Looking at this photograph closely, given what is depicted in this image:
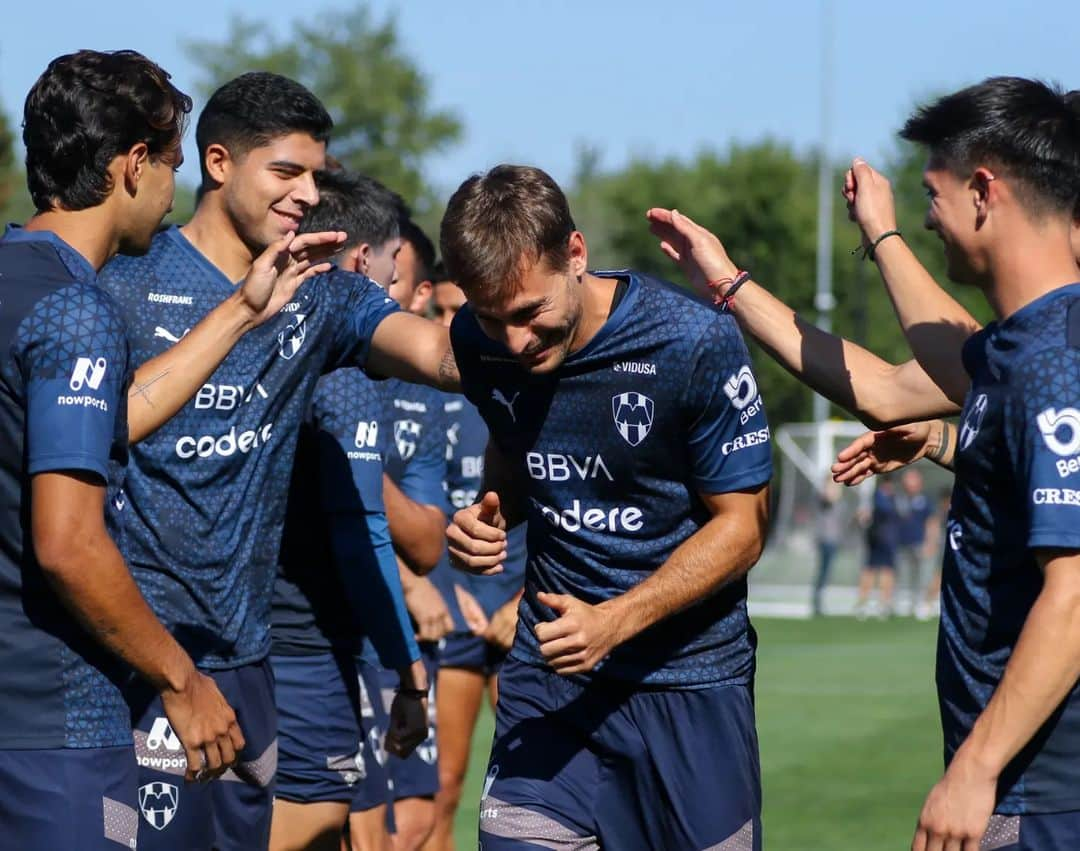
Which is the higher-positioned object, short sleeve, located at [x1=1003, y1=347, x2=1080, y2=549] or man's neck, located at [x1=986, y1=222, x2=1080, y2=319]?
man's neck, located at [x1=986, y1=222, x2=1080, y2=319]

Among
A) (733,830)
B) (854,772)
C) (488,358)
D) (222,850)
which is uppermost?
(488,358)

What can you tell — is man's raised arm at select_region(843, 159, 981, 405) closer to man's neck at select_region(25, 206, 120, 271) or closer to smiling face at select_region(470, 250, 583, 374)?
smiling face at select_region(470, 250, 583, 374)

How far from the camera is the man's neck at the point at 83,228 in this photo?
389 centimetres

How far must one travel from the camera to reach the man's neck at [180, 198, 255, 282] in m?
5.25

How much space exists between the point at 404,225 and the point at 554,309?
325 cm

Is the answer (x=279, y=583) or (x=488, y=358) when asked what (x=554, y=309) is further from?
(x=279, y=583)

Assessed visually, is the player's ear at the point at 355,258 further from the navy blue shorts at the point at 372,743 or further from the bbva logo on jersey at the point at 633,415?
the bbva logo on jersey at the point at 633,415

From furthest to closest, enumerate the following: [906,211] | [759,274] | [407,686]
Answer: [906,211]
[759,274]
[407,686]

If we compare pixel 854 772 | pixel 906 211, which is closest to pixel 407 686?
pixel 854 772

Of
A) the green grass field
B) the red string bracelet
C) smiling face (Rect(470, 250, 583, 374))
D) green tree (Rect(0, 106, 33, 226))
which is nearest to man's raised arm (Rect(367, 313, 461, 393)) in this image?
smiling face (Rect(470, 250, 583, 374))

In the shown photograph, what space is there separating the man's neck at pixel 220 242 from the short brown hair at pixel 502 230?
1010mm

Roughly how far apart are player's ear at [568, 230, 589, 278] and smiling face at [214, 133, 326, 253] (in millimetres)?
1175

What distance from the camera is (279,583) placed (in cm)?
589

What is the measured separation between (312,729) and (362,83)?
201ft
